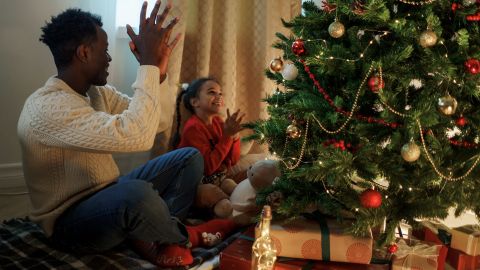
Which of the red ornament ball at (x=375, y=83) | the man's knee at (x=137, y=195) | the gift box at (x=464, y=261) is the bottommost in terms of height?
the gift box at (x=464, y=261)

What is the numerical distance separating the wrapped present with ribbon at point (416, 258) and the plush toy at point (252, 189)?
0.49 metres

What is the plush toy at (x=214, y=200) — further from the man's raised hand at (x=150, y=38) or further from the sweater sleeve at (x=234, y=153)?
the man's raised hand at (x=150, y=38)

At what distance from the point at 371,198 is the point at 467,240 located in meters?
0.37

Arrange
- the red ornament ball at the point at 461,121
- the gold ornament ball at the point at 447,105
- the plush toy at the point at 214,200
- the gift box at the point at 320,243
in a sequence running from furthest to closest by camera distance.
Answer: the plush toy at the point at 214,200 < the gift box at the point at 320,243 < the red ornament ball at the point at 461,121 < the gold ornament ball at the point at 447,105

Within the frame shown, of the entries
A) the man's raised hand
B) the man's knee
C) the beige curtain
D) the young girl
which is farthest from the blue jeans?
the beige curtain

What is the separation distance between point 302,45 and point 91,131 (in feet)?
2.03

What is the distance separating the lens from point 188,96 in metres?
1.96

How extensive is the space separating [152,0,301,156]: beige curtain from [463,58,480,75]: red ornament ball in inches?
43.0

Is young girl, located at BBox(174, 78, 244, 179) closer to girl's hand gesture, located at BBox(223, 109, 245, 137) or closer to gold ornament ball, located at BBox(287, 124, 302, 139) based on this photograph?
girl's hand gesture, located at BBox(223, 109, 245, 137)

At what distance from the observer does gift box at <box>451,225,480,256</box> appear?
1.26 metres

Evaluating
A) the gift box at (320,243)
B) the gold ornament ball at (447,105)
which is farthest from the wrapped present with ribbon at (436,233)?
the gold ornament ball at (447,105)

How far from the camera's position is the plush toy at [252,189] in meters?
1.53

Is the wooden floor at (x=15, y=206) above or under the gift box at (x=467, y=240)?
under

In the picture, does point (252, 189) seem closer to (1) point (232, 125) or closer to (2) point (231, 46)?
(1) point (232, 125)
